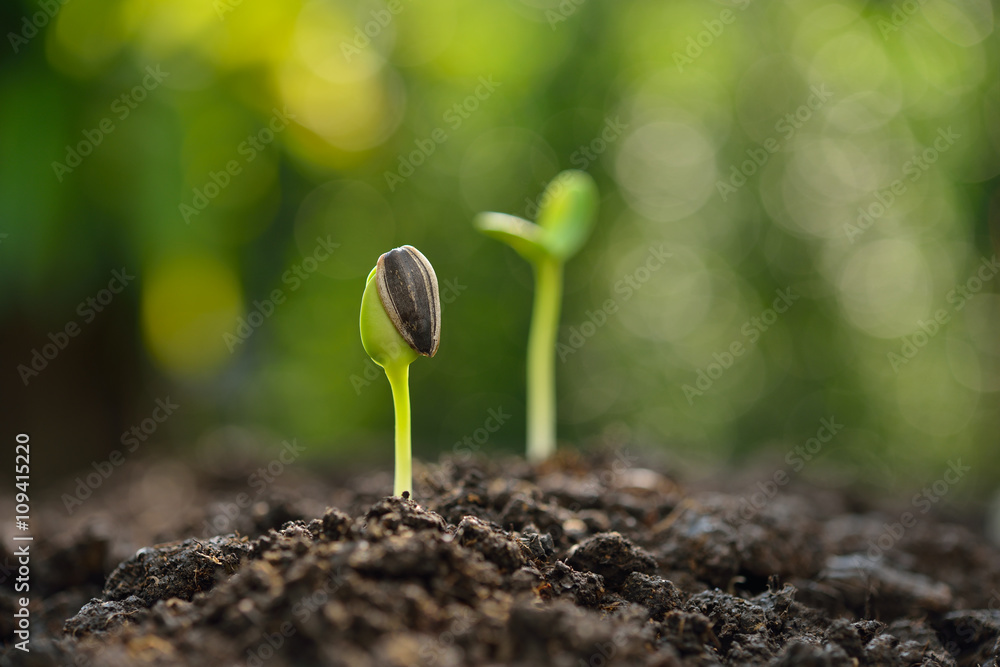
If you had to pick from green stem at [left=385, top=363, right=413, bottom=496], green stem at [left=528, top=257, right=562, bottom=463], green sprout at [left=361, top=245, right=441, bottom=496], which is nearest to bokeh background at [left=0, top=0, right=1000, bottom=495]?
Answer: green stem at [left=528, top=257, right=562, bottom=463]

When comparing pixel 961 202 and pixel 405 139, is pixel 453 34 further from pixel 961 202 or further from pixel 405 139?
pixel 961 202

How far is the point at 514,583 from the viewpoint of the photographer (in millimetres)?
810

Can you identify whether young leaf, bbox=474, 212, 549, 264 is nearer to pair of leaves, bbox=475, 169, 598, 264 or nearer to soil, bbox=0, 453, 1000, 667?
pair of leaves, bbox=475, 169, 598, 264

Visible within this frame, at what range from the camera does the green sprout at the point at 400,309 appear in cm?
98

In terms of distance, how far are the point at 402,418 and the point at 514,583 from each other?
32 cm

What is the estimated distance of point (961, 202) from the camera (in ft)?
14.8

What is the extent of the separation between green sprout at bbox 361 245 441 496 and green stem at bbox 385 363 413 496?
18 mm

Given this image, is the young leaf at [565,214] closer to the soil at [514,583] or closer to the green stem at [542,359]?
the green stem at [542,359]

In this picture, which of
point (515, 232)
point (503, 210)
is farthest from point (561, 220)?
point (503, 210)

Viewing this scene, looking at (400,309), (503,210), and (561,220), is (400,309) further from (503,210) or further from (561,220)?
(503,210)

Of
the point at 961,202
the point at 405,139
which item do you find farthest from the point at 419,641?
the point at 961,202

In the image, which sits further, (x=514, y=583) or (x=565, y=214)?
(x=565, y=214)

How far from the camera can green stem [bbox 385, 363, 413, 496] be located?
1.02 meters

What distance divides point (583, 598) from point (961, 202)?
15.3ft
